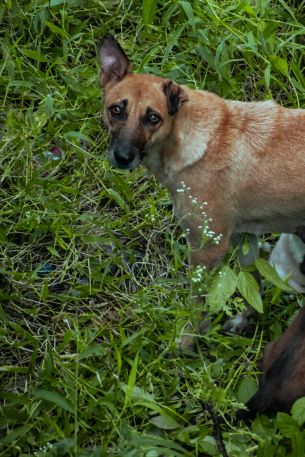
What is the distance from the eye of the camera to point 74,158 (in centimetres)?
670

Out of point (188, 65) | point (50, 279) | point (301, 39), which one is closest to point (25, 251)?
point (50, 279)

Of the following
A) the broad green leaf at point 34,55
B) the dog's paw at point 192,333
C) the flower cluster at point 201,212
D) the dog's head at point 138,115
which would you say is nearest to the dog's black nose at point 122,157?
the dog's head at point 138,115

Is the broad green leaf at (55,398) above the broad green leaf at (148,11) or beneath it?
beneath

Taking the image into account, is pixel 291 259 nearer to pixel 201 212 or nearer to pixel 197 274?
pixel 201 212

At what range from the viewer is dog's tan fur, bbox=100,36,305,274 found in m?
5.24

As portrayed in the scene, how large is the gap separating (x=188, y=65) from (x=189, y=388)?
2675 mm

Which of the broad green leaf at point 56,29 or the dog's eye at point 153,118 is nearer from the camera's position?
the dog's eye at point 153,118

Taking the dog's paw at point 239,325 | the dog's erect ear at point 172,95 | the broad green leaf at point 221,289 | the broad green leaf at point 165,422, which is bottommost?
the dog's paw at point 239,325

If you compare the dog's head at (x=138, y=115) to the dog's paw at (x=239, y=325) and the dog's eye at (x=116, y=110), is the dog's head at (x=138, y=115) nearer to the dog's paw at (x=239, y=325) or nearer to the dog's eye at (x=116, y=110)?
the dog's eye at (x=116, y=110)

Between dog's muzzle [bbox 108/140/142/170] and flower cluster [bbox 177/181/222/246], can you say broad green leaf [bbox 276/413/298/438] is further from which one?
dog's muzzle [bbox 108/140/142/170]

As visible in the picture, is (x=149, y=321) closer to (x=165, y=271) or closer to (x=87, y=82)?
(x=165, y=271)

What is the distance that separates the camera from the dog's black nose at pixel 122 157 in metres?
5.08

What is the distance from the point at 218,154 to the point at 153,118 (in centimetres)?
45

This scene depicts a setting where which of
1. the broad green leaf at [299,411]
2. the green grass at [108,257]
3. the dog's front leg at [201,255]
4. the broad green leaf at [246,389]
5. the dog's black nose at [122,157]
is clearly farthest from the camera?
the dog's front leg at [201,255]
